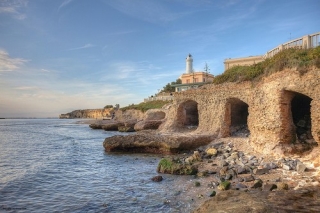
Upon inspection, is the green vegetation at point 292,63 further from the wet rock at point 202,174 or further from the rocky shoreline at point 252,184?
the wet rock at point 202,174

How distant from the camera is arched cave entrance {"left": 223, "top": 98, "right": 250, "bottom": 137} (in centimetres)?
2220

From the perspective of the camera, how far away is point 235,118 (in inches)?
990

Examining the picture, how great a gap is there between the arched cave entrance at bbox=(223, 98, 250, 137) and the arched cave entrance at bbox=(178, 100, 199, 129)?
16.6 ft

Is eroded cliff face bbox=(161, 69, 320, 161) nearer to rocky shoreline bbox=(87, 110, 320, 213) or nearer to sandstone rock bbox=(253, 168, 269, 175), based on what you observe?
rocky shoreline bbox=(87, 110, 320, 213)

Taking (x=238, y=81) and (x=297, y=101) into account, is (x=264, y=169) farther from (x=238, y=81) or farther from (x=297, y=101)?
(x=238, y=81)

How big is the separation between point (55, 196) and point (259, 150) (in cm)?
1238

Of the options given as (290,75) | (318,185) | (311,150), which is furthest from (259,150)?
(318,185)

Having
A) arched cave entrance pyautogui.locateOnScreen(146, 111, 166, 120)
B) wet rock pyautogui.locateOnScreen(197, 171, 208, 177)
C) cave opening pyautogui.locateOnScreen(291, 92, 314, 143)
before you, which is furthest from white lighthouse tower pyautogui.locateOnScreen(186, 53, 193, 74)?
wet rock pyautogui.locateOnScreen(197, 171, 208, 177)

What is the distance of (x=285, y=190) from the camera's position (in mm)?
10352

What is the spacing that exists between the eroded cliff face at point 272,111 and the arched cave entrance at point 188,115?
3960 millimetres

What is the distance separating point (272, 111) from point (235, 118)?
9.13m

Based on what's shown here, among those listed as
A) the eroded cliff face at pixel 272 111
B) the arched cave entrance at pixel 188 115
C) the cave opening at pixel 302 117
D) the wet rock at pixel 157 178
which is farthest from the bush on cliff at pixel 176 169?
the arched cave entrance at pixel 188 115

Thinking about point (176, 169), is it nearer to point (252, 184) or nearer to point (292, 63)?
point (252, 184)

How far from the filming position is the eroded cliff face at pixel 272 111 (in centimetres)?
1410
